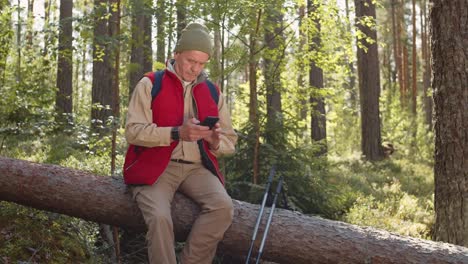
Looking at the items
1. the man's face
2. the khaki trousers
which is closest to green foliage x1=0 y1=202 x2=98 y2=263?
the khaki trousers

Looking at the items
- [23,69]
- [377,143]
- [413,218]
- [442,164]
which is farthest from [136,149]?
[377,143]

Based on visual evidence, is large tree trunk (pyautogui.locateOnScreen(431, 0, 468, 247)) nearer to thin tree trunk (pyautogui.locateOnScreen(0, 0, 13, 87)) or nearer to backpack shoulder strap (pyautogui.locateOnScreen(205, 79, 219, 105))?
backpack shoulder strap (pyautogui.locateOnScreen(205, 79, 219, 105))

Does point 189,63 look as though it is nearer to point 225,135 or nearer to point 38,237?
point 225,135

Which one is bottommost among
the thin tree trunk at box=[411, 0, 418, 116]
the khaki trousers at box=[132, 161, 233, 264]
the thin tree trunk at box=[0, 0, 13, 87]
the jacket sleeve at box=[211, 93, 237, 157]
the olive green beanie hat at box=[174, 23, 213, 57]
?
the khaki trousers at box=[132, 161, 233, 264]

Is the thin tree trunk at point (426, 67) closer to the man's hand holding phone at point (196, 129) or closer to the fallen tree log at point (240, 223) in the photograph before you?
the fallen tree log at point (240, 223)

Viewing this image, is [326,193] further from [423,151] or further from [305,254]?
[423,151]

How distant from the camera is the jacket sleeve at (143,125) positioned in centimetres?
395

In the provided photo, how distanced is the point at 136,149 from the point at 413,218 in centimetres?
576

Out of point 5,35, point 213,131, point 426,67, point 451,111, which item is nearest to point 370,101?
point 451,111

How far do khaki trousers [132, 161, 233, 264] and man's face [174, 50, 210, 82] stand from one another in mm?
778

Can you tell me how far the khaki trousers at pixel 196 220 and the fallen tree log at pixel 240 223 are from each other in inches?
8.6

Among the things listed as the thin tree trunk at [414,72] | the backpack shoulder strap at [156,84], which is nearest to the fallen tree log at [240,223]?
the backpack shoulder strap at [156,84]

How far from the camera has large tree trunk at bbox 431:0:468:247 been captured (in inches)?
205

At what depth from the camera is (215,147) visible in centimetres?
436
